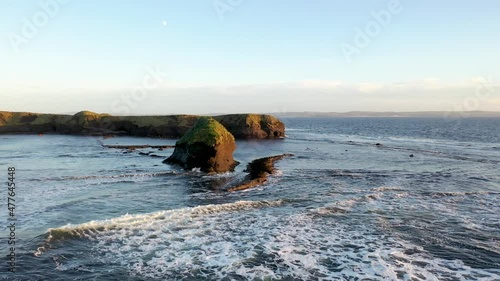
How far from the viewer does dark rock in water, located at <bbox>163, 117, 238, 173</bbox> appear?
114ft

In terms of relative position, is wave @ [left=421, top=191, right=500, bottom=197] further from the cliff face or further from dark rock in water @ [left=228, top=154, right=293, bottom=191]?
the cliff face

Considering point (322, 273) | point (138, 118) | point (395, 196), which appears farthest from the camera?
point (138, 118)

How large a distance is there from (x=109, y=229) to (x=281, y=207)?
9776mm

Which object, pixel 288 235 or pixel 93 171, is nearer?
pixel 288 235

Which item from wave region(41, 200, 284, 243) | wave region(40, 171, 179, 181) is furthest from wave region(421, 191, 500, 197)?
wave region(40, 171, 179, 181)

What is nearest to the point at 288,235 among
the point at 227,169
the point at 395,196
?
the point at 395,196

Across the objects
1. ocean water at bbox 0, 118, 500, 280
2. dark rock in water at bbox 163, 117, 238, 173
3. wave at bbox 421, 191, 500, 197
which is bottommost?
wave at bbox 421, 191, 500, 197

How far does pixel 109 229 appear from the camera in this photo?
16594 mm

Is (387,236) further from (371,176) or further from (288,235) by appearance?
(371,176)

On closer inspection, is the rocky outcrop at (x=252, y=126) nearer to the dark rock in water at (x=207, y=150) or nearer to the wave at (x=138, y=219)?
the dark rock in water at (x=207, y=150)

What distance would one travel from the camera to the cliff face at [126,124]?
82.4 m

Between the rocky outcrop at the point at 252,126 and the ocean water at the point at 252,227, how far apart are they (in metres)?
47.4

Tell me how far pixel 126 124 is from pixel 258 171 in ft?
211

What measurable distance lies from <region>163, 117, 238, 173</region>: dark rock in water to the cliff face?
42312mm
